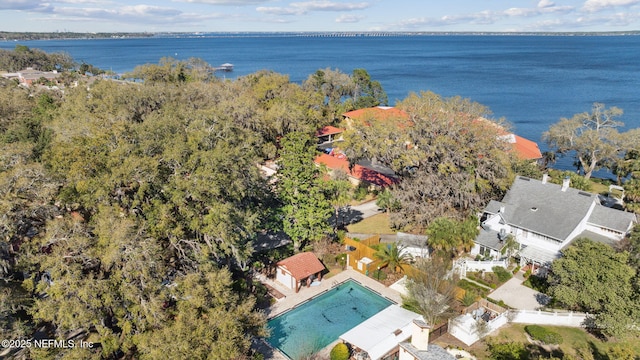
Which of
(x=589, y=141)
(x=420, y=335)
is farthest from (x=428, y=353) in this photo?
(x=589, y=141)

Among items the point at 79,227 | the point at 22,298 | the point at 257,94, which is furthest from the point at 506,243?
the point at 257,94

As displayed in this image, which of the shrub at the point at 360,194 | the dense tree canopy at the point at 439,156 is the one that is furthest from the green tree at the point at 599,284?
the shrub at the point at 360,194

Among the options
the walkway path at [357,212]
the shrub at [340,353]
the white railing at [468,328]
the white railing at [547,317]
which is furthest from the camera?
the walkway path at [357,212]

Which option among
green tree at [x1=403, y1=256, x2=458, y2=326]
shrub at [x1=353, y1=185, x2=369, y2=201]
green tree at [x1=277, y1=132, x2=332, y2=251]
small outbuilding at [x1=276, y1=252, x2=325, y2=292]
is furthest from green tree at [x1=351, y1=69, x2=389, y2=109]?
green tree at [x1=403, y1=256, x2=458, y2=326]

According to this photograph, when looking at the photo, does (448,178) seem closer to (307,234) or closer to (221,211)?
(307,234)

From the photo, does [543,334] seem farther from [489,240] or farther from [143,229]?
[143,229]

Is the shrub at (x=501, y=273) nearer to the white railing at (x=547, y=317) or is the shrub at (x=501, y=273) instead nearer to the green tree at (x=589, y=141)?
the white railing at (x=547, y=317)
